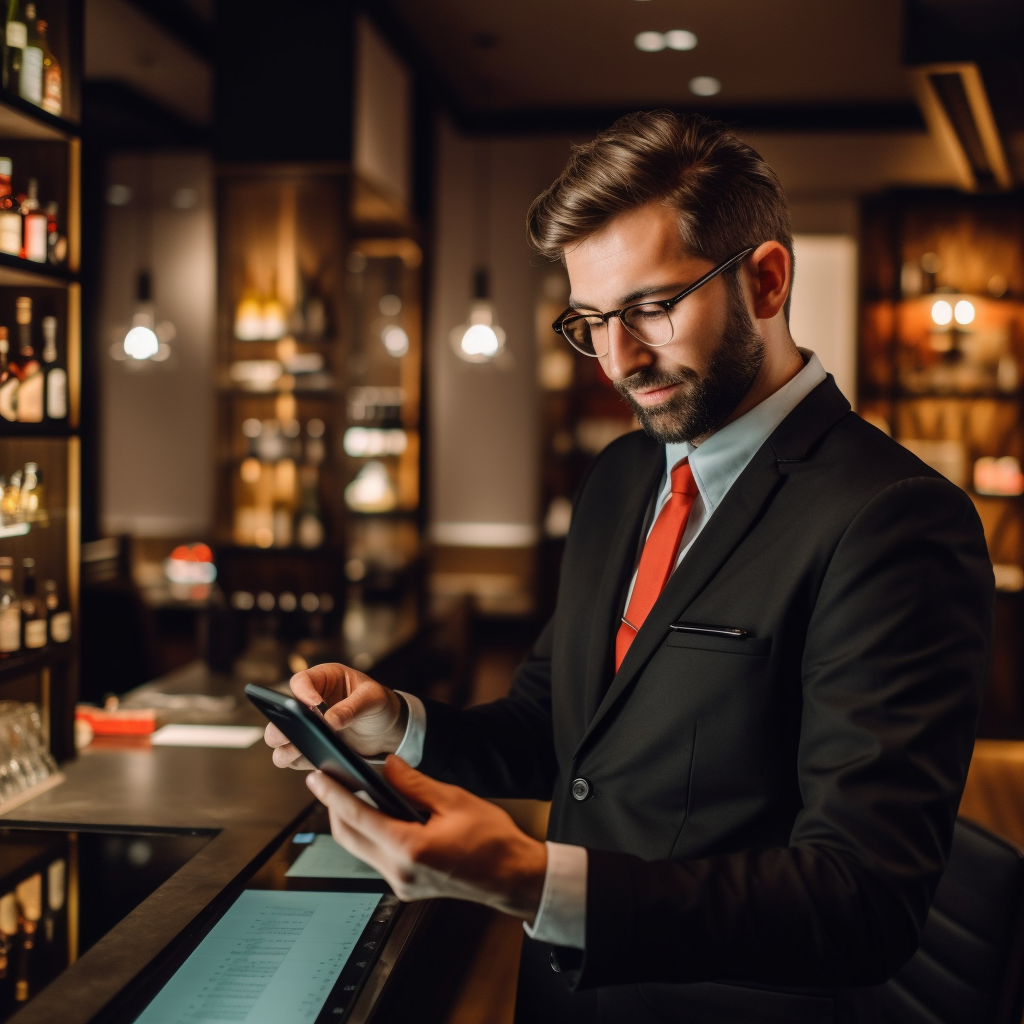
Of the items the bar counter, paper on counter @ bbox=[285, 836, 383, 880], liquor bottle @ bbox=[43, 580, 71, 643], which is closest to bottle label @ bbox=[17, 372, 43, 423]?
liquor bottle @ bbox=[43, 580, 71, 643]

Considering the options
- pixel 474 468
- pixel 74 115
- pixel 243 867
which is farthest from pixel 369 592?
pixel 243 867

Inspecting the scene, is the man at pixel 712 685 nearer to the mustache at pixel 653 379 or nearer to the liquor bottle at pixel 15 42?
the mustache at pixel 653 379

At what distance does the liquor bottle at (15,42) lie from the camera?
6.84ft

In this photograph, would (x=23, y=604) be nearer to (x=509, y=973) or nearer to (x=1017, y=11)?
(x=509, y=973)

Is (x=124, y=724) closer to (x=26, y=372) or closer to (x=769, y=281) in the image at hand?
(x=26, y=372)

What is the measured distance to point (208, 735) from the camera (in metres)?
2.59

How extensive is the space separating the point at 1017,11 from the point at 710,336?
2.91 metres

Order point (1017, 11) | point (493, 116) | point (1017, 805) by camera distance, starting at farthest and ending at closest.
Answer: point (493, 116) → point (1017, 805) → point (1017, 11)

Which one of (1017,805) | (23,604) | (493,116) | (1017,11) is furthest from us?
(493,116)

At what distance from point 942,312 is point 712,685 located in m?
5.67

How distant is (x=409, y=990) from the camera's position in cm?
169

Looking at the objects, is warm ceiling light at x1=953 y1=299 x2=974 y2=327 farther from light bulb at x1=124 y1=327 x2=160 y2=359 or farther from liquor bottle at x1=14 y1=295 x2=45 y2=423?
liquor bottle at x1=14 y1=295 x2=45 y2=423

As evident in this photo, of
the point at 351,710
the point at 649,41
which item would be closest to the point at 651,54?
the point at 649,41

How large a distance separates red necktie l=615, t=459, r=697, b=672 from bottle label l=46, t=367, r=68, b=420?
143 centimetres
